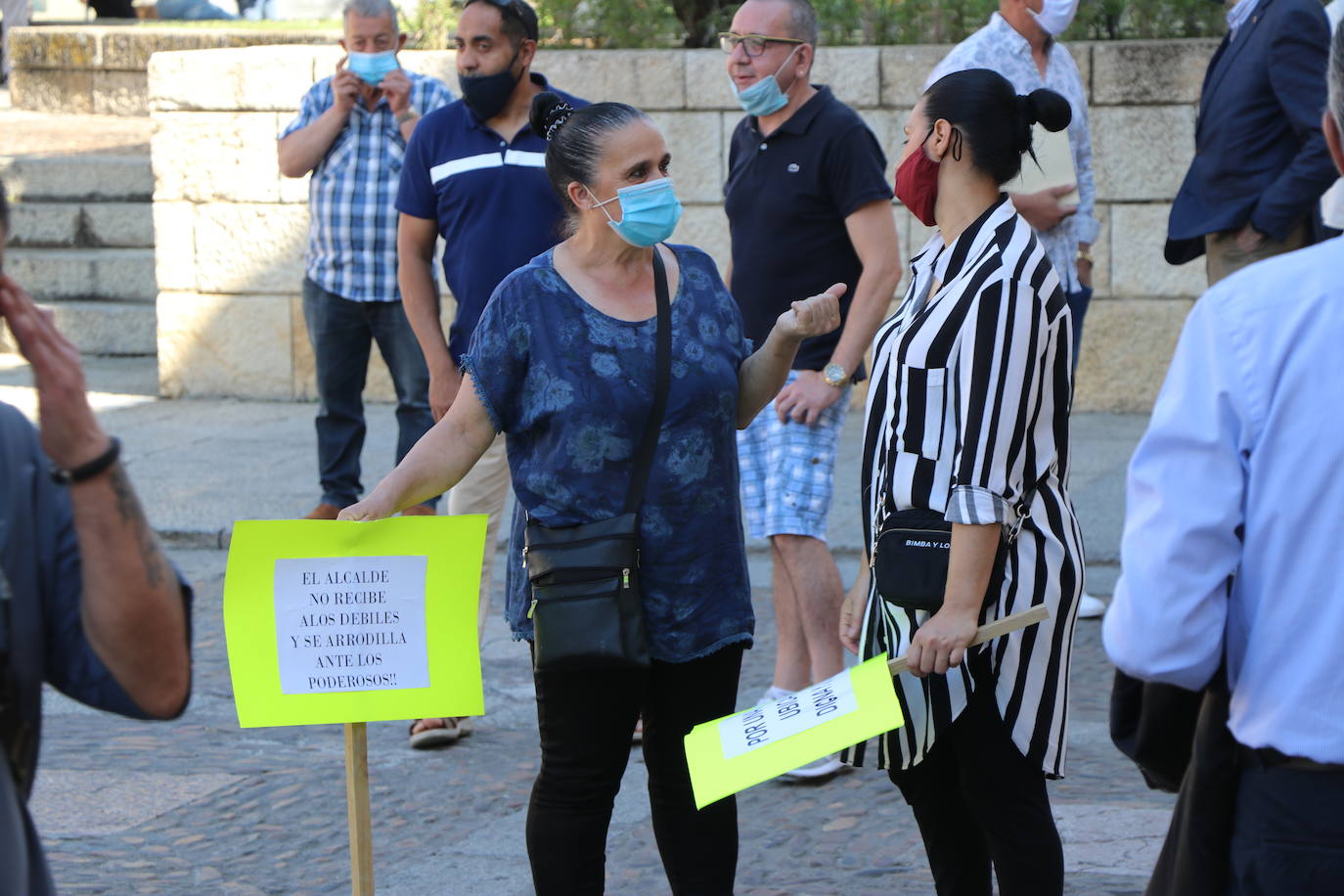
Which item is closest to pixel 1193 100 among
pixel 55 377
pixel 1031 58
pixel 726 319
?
pixel 1031 58

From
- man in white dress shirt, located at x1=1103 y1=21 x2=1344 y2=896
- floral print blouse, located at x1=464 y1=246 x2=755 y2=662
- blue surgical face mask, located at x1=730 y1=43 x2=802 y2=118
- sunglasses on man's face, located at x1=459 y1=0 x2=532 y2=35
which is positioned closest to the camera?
man in white dress shirt, located at x1=1103 y1=21 x2=1344 y2=896

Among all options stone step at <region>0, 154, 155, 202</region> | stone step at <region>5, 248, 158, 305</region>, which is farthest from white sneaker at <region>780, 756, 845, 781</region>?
stone step at <region>0, 154, 155, 202</region>

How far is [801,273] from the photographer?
4988 millimetres

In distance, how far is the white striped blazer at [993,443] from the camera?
3.07m

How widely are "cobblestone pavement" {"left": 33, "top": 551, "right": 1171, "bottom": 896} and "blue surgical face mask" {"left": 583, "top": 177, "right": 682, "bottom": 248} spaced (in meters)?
1.52

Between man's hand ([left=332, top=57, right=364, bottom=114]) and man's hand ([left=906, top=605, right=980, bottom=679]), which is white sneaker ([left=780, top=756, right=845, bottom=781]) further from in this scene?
man's hand ([left=332, top=57, right=364, bottom=114])

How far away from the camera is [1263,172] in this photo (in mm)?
5695

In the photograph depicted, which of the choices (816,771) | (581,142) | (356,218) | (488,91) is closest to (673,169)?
(356,218)

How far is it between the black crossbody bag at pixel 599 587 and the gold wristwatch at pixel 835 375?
4.67 feet

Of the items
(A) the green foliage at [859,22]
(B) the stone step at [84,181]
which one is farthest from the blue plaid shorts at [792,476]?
(B) the stone step at [84,181]

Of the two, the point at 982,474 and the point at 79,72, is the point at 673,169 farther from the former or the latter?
the point at 79,72

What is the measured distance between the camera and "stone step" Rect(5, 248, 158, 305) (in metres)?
12.5

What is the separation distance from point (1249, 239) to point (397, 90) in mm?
2970

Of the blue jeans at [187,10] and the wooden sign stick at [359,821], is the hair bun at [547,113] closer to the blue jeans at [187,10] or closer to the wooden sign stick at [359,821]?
the wooden sign stick at [359,821]
